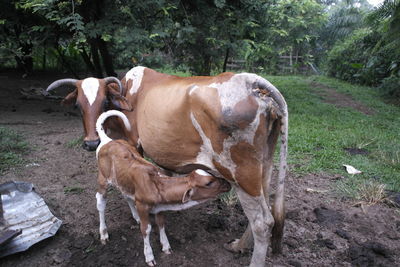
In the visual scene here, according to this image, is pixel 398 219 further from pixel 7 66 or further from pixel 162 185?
pixel 7 66

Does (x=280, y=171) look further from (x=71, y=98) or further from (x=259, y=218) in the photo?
(x=71, y=98)

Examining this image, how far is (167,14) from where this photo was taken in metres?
6.45

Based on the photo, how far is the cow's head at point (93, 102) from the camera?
12.5ft

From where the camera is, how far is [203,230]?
382cm

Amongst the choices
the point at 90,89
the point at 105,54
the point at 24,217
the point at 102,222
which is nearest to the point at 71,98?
the point at 90,89

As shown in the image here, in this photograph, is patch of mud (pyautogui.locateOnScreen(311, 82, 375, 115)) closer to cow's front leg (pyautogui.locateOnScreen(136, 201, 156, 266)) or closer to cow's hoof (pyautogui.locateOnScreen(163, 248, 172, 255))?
cow's hoof (pyautogui.locateOnScreen(163, 248, 172, 255))

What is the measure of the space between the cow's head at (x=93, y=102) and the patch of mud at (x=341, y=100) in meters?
8.11

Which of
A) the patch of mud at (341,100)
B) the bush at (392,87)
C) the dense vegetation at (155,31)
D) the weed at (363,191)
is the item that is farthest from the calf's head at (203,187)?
the bush at (392,87)

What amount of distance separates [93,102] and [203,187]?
5.87 feet

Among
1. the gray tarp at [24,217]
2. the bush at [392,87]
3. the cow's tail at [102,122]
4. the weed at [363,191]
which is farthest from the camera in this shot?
the bush at [392,87]

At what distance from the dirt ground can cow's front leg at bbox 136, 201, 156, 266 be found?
9 cm

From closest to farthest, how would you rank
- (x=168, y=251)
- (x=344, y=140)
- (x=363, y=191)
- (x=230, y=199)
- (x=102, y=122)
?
(x=168, y=251) → (x=102, y=122) → (x=230, y=199) → (x=363, y=191) → (x=344, y=140)

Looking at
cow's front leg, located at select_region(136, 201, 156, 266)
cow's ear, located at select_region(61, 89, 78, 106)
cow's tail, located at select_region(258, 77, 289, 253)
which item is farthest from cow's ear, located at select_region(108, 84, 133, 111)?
cow's tail, located at select_region(258, 77, 289, 253)

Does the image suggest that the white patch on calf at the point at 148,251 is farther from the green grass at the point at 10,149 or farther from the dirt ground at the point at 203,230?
the green grass at the point at 10,149
